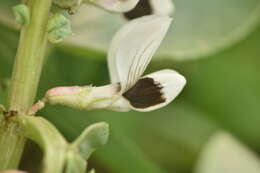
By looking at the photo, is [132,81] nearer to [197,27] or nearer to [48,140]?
[48,140]

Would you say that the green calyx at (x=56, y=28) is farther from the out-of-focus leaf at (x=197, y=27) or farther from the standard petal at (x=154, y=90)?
the out-of-focus leaf at (x=197, y=27)

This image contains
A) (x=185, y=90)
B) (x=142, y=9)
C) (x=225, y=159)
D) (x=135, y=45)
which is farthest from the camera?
(x=185, y=90)

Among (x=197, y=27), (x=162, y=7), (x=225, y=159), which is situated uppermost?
(x=162, y=7)

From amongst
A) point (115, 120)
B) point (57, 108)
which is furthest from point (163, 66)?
point (57, 108)

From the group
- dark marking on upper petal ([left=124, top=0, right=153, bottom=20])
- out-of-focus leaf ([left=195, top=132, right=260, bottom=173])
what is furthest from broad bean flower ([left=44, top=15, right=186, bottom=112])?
out-of-focus leaf ([left=195, top=132, right=260, bottom=173])

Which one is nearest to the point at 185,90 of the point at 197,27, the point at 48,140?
the point at 197,27
